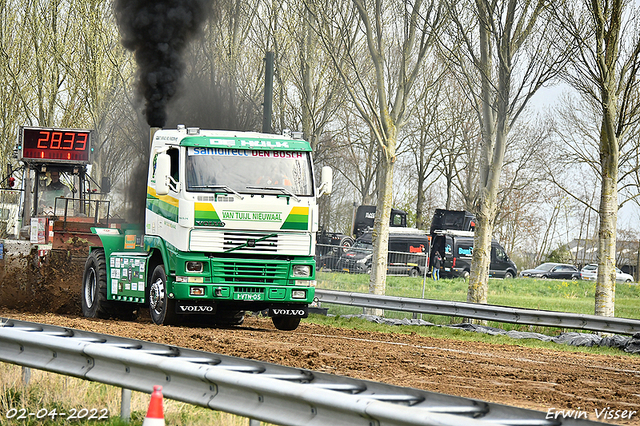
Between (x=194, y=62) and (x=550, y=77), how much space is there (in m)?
14.8

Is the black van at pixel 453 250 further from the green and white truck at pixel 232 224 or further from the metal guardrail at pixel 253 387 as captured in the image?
the metal guardrail at pixel 253 387

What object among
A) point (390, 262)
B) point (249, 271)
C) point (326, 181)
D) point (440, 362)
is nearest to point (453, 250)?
point (390, 262)

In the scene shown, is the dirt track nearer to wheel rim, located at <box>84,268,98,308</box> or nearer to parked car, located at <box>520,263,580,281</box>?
wheel rim, located at <box>84,268,98,308</box>

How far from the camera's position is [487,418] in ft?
15.5

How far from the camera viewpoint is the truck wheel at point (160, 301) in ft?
43.0

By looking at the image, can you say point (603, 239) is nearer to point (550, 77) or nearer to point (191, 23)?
point (550, 77)

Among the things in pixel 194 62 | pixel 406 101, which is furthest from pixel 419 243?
pixel 406 101

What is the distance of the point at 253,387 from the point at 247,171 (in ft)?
26.5

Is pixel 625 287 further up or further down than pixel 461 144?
further down

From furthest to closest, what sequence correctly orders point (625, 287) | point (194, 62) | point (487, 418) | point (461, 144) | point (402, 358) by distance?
1. point (461, 144)
2. point (625, 287)
3. point (194, 62)
4. point (402, 358)
5. point (487, 418)

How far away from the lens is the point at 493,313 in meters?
15.9

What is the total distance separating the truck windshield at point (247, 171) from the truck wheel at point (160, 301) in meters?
1.65

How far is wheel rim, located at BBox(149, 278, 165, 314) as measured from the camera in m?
13.4
